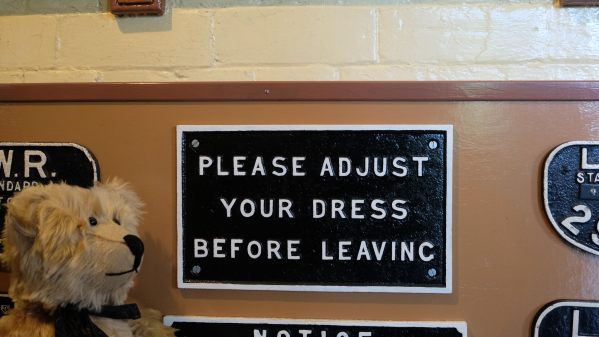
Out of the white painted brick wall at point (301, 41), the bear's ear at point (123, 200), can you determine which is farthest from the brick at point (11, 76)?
the bear's ear at point (123, 200)

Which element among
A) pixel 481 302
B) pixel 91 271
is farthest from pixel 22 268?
pixel 481 302

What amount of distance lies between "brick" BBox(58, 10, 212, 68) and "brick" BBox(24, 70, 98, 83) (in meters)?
0.02

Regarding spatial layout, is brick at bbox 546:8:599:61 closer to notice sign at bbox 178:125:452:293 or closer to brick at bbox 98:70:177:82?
notice sign at bbox 178:125:452:293

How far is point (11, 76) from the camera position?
0.97 m

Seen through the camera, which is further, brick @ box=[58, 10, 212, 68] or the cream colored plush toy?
brick @ box=[58, 10, 212, 68]

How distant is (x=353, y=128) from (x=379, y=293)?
33 centimetres

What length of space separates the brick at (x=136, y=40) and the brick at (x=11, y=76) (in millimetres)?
92

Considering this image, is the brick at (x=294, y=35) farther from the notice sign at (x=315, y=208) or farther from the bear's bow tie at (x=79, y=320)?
the bear's bow tie at (x=79, y=320)

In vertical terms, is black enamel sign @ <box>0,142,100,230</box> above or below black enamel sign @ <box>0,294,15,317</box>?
above

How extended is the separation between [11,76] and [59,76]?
0.11 metres

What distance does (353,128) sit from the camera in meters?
0.91

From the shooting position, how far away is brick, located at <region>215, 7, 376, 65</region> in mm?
925

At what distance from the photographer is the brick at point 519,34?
90 centimetres

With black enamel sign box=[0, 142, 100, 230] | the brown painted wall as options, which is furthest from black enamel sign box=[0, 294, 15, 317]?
the brown painted wall
